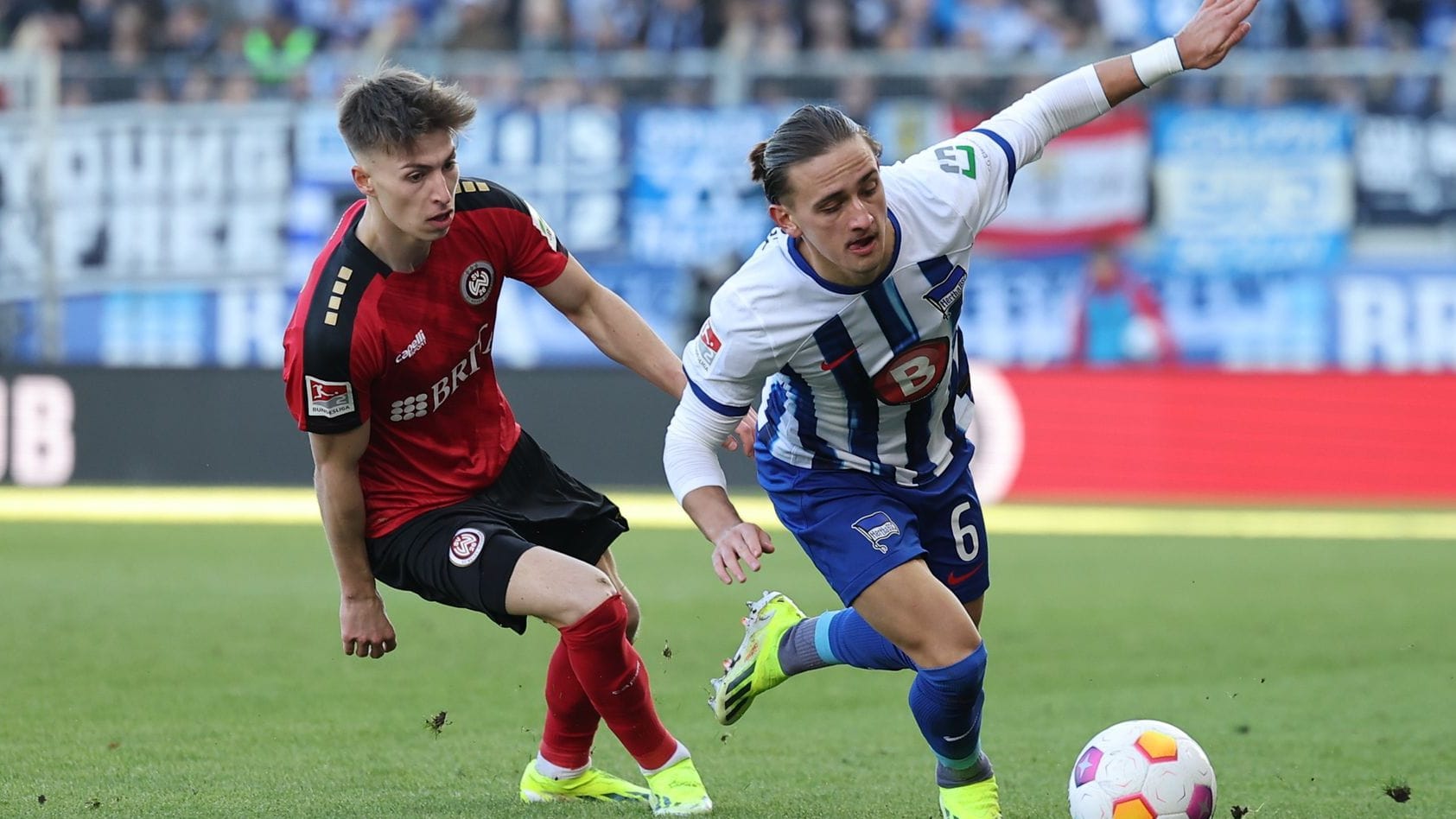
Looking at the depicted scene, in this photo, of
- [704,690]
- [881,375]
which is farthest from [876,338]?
[704,690]

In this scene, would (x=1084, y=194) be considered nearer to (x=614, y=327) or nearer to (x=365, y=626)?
(x=614, y=327)

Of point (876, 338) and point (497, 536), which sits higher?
point (876, 338)

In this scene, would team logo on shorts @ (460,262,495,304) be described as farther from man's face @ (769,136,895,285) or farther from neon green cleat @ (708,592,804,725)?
neon green cleat @ (708,592,804,725)

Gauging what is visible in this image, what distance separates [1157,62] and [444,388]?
2.17 meters

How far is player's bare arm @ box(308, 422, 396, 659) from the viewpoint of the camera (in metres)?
4.93

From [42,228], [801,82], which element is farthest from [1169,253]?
[42,228]

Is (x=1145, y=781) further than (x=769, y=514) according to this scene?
No

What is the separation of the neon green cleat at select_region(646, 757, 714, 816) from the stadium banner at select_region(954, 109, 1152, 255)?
10.7 meters

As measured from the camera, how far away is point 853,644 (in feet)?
18.2

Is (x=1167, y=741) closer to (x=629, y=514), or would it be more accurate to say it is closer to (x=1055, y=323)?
(x=629, y=514)

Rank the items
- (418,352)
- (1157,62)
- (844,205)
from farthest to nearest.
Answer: (1157,62), (418,352), (844,205)

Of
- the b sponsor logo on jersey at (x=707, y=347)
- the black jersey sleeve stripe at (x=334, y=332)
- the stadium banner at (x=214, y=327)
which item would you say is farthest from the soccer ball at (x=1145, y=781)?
the stadium banner at (x=214, y=327)

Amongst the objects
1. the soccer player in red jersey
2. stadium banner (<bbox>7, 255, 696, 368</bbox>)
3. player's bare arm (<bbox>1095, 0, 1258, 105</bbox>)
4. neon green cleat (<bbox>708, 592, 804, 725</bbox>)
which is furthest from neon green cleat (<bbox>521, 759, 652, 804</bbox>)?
stadium banner (<bbox>7, 255, 696, 368</bbox>)

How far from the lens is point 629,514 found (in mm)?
14250
